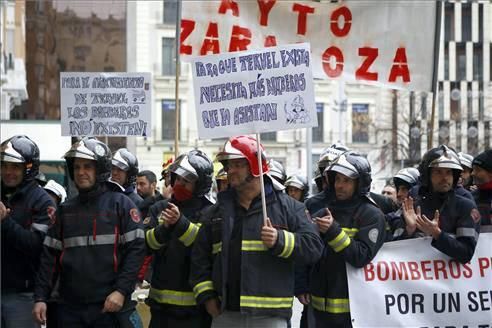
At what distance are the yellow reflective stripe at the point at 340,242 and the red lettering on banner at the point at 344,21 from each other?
3421 millimetres

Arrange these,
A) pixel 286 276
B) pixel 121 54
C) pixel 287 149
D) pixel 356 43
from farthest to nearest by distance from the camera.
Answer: pixel 287 149
pixel 121 54
pixel 356 43
pixel 286 276

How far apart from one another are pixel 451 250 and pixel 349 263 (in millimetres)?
749

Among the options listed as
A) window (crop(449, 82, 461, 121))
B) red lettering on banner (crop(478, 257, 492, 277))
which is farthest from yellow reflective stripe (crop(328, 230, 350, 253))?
window (crop(449, 82, 461, 121))

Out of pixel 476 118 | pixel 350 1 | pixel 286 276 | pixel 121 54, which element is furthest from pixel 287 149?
pixel 286 276

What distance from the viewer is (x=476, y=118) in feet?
207

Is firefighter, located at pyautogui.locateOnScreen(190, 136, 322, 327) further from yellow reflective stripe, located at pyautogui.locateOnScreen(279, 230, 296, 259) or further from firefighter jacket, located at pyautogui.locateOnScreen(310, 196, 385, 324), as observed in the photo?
firefighter jacket, located at pyautogui.locateOnScreen(310, 196, 385, 324)

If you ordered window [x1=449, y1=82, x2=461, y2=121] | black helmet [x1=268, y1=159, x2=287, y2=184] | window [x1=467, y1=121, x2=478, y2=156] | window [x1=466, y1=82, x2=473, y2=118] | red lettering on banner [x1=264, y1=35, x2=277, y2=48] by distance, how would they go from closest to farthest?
red lettering on banner [x1=264, y1=35, x2=277, y2=48] → black helmet [x1=268, y1=159, x2=287, y2=184] → window [x1=467, y1=121, x2=478, y2=156] → window [x1=449, y1=82, x2=461, y2=121] → window [x1=466, y1=82, x2=473, y2=118]

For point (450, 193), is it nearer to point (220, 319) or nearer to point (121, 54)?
point (220, 319)

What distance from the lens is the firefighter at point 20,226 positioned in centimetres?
684

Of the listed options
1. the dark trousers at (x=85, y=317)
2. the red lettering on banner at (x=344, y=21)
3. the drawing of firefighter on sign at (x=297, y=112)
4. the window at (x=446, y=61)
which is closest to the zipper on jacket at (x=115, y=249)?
the dark trousers at (x=85, y=317)

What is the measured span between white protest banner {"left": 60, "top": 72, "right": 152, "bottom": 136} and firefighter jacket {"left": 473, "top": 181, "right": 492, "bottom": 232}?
3.20 meters

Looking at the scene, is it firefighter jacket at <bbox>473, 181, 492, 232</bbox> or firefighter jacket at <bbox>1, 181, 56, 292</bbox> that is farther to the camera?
→ firefighter jacket at <bbox>473, 181, 492, 232</bbox>

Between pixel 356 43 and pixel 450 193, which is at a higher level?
pixel 356 43

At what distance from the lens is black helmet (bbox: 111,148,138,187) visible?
1010 cm
